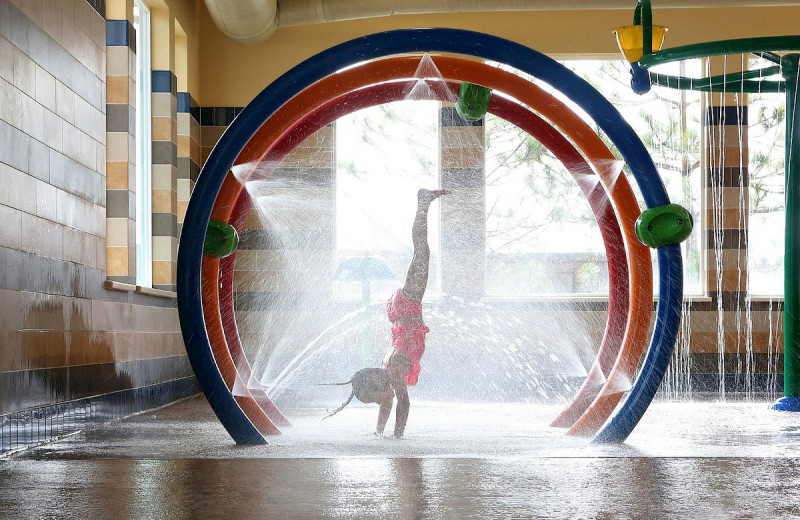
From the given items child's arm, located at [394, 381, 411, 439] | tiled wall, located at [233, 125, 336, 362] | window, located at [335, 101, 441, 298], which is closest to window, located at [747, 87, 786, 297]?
window, located at [335, 101, 441, 298]

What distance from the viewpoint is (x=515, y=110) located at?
557 centimetres

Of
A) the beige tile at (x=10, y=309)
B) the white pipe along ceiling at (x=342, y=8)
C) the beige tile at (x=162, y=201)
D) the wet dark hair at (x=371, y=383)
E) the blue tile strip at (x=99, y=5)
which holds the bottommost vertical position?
the wet dark hair at (x=371, y=383)

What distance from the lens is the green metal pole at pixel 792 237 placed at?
696cm

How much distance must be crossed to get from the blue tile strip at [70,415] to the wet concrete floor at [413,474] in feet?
0.32

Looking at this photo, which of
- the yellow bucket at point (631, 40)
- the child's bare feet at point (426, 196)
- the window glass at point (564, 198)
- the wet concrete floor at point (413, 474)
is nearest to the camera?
the wet concrete floor at point (413, 474)

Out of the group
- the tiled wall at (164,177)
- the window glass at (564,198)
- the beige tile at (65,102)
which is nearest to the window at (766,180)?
the window glass at (564,198)

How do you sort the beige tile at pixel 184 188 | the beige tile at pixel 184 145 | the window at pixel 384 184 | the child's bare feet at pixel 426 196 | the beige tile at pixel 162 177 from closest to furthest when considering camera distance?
1. the child's bare feet at pixel 426 196
2. the beige tile at pixel 162 177
3. the beige tile at pixel 184 188
4. the beige tile at pixel 184 145
5. the window at pixel 384 184

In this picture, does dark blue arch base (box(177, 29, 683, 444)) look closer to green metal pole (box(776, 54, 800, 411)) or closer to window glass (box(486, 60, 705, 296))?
green metal pole (box(776, 54, 800, 411))

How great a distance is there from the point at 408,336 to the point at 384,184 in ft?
15.5

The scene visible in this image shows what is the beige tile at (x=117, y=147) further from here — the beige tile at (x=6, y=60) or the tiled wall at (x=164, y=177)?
the beige tile at (x=6, y=60)

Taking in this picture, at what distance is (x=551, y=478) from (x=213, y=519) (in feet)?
4.27

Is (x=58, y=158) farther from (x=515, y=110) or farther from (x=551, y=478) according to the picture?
(x=551, y=478)

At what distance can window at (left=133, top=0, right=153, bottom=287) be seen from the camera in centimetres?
820

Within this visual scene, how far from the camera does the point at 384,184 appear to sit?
31.0 ft
